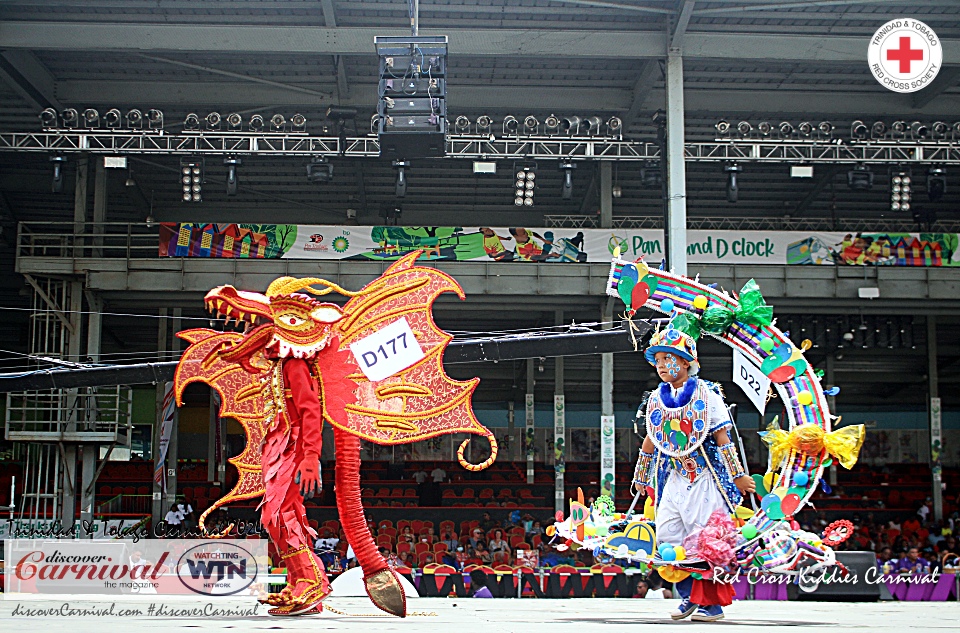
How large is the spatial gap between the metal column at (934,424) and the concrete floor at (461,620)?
15819mm

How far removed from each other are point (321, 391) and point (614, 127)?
43.3 feet

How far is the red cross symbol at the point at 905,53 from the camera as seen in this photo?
1781 centimetres

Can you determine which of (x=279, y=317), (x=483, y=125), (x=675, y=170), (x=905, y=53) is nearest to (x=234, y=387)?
(x=279, y=317)

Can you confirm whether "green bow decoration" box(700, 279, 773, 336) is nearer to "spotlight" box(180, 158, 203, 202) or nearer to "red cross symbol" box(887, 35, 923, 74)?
"red cross symbol" box(887, 35, 923, 74)

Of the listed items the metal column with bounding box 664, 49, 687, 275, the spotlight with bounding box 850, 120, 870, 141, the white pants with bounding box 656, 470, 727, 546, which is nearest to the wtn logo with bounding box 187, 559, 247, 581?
the white pants with bounding box 656, 470, 727, 546

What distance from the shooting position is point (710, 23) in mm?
18484

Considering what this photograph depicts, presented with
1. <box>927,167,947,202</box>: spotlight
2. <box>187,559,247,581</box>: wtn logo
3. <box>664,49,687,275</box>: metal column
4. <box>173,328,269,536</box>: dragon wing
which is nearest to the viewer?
<box>173,328,269,536</box>: dragon wing

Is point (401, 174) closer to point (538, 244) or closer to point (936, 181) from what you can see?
point (538, 244)

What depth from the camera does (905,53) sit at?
17.9 meters

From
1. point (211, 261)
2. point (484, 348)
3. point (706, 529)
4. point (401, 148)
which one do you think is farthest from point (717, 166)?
point (706, 529)

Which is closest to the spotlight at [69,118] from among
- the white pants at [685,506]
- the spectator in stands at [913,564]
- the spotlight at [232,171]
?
the spotlight at [232,171]

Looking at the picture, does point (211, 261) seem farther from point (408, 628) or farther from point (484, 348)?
point (408, 628)

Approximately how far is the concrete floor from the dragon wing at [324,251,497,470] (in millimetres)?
1499

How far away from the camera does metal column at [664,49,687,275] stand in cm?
1745
